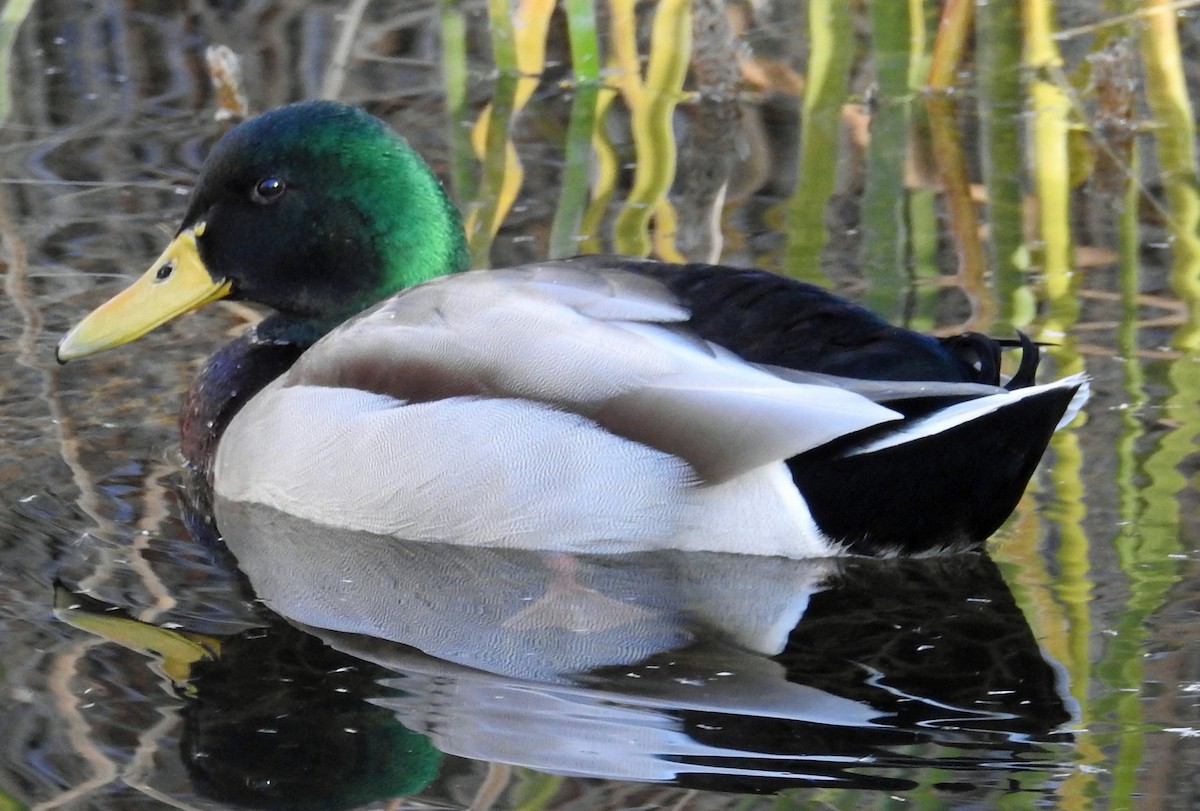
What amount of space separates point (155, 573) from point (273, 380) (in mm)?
832

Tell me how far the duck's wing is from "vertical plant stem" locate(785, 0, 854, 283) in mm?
1889

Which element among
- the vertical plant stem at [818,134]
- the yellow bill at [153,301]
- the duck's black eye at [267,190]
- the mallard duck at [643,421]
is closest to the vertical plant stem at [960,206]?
the vertical plant stem at [818,134]

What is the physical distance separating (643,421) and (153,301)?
162 centimetres

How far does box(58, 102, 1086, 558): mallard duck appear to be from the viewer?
14.3 feet

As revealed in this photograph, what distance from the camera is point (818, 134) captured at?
811cm

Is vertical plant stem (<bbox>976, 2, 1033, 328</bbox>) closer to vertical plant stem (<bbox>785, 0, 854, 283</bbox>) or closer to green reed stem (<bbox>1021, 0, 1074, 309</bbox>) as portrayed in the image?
green reed stem (<bbox>1021, 0, 1074, 309</bbox>)

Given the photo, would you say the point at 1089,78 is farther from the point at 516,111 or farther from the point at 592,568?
the point at 592,568

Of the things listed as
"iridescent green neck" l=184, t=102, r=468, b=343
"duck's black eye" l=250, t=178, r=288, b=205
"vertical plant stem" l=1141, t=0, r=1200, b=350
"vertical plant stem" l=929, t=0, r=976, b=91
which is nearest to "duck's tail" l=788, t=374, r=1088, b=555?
"iridescent green neck" l=184, t=102, r=468, b=343

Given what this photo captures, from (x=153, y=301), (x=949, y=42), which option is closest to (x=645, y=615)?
(x=153, y=301)

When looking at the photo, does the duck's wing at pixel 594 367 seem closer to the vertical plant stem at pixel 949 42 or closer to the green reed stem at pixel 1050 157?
the green reed stem at pixel 1050 157

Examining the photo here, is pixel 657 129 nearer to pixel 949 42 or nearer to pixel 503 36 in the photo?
pixel 503 36

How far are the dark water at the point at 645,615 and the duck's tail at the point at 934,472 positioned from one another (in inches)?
4.6

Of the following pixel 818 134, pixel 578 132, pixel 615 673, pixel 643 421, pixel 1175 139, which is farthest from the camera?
pixel 578 132

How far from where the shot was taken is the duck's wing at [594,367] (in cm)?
436
